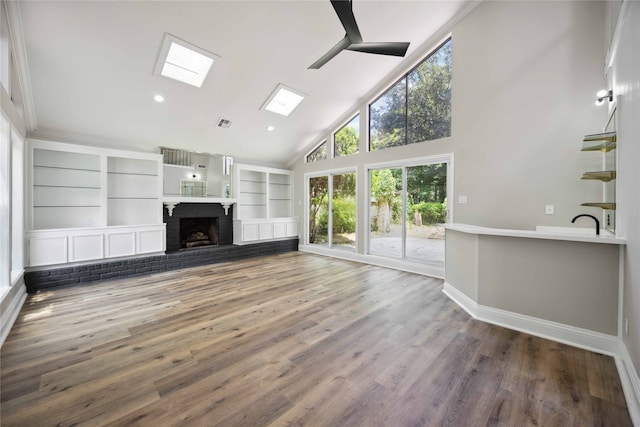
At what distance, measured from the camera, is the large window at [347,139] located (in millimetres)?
6312

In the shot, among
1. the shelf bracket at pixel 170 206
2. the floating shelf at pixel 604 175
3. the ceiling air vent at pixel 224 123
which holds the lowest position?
the shelf bracket at pixel 170 206

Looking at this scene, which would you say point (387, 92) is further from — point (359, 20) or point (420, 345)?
point (420, 345)

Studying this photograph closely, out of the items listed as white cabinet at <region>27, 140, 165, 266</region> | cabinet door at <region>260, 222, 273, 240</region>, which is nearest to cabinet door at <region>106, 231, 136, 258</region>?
white cabinet at <region>27, 140, 165, 266</region>

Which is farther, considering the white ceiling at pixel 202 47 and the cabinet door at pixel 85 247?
the cabinet door at pixel 85 247

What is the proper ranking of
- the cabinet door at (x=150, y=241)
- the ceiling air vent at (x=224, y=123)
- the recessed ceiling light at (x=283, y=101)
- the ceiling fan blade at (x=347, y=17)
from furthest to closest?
the ceiling air vent at (x=224, y=123) < the recessed ceiling light at (x=283, y=101) < the cabinet door at (x=150, y=241) < the ceiling fan blade at (x=347, y=17)

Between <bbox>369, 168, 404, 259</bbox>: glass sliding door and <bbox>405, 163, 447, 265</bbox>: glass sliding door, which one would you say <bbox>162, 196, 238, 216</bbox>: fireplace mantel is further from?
<bbox>405, 163, 447, 265</bbox>: glass sliding door

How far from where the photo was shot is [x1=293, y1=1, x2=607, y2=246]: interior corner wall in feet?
11.0

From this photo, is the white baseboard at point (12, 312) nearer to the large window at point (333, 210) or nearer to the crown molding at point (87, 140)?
the crown molding at point (87, 140)

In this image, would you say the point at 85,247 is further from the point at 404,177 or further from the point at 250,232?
the point at 404,177

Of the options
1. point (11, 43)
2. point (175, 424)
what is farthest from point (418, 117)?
point (11, 43)

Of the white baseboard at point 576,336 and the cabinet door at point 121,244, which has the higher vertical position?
the cabinet door at point 121,244

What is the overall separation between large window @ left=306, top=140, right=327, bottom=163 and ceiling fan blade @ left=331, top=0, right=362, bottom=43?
4.10m

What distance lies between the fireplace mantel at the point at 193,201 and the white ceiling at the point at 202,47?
118 centimetres

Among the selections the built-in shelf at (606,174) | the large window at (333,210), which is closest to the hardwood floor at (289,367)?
the built-in shelf at (606,174)
